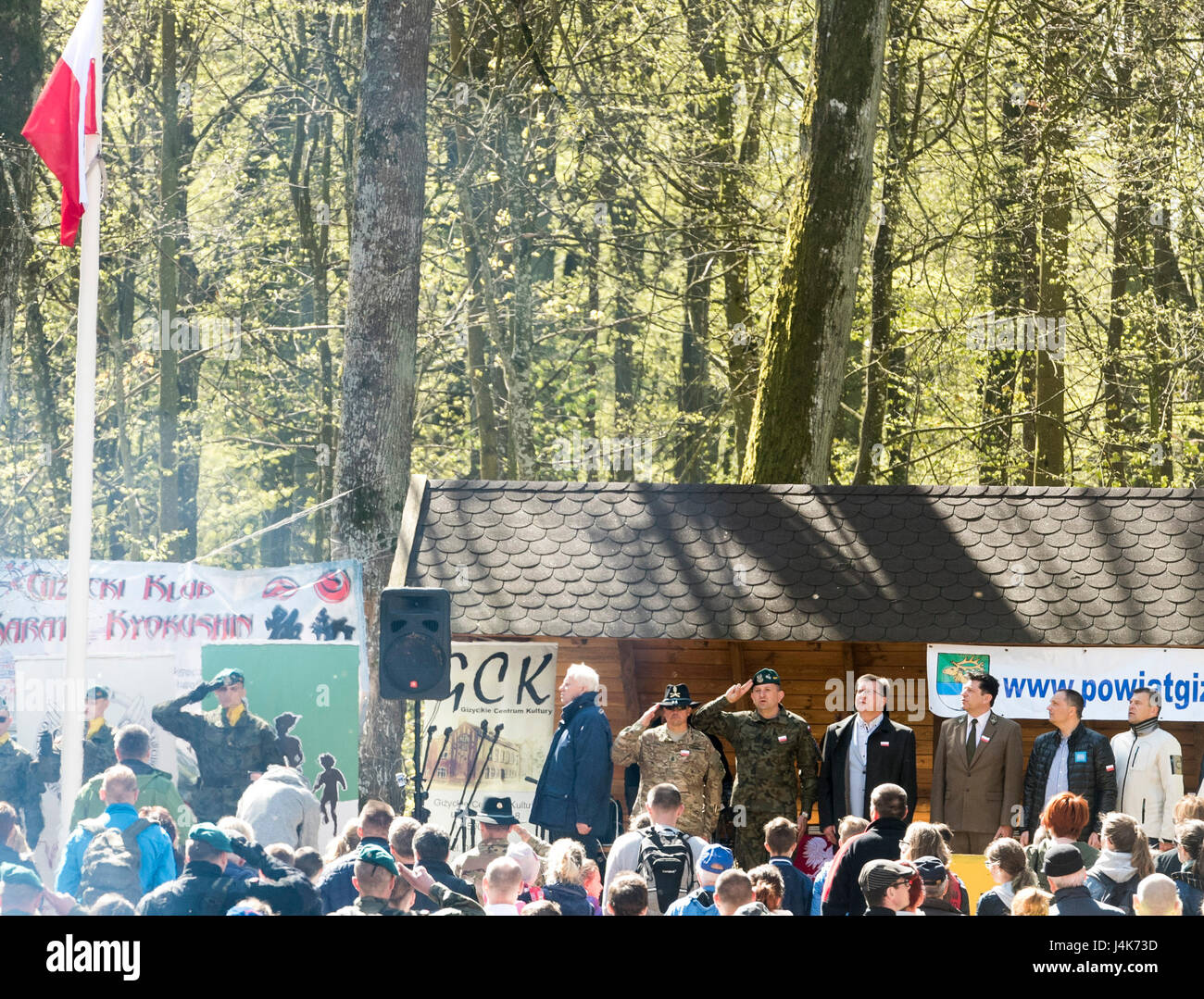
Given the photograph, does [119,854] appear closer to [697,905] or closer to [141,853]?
[141,853]

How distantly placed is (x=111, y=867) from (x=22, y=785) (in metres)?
4.64

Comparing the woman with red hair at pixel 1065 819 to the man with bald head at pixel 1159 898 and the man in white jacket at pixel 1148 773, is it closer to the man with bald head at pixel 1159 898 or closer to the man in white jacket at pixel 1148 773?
the man with bald head at pixel 1159 898

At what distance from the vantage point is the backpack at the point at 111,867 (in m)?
5.85

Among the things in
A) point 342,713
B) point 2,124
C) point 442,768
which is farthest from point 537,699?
point 2,124

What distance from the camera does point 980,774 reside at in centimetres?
906

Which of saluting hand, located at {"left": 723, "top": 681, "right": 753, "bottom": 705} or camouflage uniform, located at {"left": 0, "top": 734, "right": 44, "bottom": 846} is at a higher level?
saluting hand, located at {"left": 723, "top": 681, "right": 753, "bottom": 705}

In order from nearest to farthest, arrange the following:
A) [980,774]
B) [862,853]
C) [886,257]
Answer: [862,853]
[980,774]
[886,257]

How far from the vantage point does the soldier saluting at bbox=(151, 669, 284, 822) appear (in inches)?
365

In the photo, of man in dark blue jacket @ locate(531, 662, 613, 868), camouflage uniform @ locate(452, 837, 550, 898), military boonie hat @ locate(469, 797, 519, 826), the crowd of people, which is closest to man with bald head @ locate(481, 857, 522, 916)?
the crowd of people

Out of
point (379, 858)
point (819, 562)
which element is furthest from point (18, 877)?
point (819, 562)

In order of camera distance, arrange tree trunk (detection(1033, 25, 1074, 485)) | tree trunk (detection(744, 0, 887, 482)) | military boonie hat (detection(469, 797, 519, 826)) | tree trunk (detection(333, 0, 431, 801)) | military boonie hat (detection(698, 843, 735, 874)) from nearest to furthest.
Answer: military boonie hat (detection(698, 843, 735, 874)), military boonie hat (detection(469, 797, 519, 826)), tree trunk (detection(744, 0, 887, 482)), tree trunk (detection(333, 0, 431, 801)), tree trunk (detection(1033, 25, 1074, 485))

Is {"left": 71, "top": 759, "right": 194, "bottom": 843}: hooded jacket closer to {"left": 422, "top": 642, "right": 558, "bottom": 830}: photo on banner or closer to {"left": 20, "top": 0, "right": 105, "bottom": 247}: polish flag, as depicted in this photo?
{"left": 422, "top": 642, "right": 558, "bottom": 830}: photo on banner

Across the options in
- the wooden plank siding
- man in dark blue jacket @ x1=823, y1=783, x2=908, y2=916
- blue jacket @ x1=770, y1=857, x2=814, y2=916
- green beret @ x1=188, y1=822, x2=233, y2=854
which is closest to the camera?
green beret @ x1=188, y1=822, x2=233, y2=854

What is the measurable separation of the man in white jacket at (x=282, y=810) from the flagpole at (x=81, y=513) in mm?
1106
